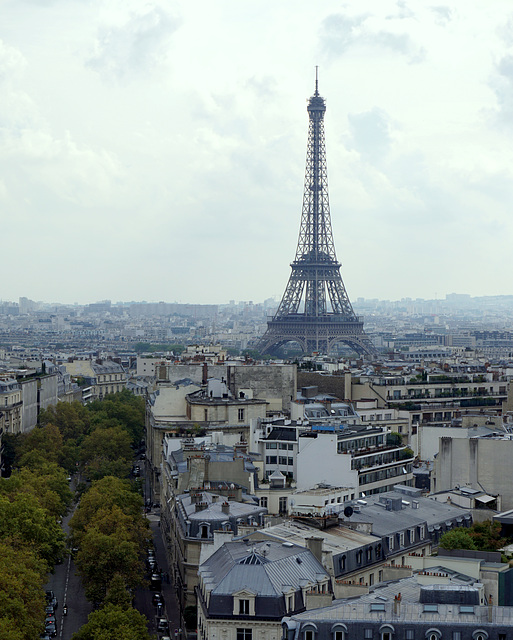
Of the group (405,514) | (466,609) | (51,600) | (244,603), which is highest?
(405,514)

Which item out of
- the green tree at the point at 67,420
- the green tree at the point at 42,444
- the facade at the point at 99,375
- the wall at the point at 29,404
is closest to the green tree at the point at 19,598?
the green tree at the point at 42,444

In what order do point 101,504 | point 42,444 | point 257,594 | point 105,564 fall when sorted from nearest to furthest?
point 257,594 → point 105,564 → point 101,504 → point 42,444

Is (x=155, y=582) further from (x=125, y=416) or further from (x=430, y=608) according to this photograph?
(x=125, y=416)

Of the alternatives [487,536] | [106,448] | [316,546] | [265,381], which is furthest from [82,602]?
[106,448]

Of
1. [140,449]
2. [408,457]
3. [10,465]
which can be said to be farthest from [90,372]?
[408,457]

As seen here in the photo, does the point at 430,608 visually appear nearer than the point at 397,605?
Yes

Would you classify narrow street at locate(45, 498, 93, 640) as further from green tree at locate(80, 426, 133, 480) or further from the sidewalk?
green tree at locate(80, 426, 133, 480)

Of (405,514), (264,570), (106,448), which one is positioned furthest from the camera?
(106,448)
